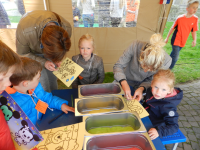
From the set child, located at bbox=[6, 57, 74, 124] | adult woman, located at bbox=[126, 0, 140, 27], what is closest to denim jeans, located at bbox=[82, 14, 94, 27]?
adult woman, located at bbox=[126, 0, 140, 27]

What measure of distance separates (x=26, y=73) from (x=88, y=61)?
1018 millimetres

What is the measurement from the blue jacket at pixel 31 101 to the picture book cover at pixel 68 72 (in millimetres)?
228

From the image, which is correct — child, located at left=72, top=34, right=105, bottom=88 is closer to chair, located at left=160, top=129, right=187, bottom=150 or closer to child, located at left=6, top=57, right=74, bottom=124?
child, located at left=6, top=57, right=74, bottom=124

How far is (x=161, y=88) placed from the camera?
120cm

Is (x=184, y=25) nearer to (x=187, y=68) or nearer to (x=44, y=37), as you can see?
(x=187, y=68)

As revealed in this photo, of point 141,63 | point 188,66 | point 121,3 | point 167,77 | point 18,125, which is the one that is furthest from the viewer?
point 188,66

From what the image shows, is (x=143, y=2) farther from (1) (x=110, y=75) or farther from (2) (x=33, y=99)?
(2) (x=33, y=99)

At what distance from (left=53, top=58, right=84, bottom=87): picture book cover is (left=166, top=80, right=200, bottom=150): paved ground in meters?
1.67

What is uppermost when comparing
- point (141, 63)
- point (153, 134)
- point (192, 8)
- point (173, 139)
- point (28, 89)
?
point (192, 8)

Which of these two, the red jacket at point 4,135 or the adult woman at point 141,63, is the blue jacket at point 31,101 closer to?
the red jacket at point 4,135

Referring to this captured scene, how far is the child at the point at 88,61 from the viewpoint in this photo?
1.80 meters

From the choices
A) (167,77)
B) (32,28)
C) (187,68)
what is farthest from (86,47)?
(187,68)

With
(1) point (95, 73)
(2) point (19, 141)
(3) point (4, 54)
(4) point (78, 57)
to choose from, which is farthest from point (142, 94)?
(3) point (4, 54)

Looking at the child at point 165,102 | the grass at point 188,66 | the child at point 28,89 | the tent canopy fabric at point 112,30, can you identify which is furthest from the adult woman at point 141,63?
the grass at point 188,66
